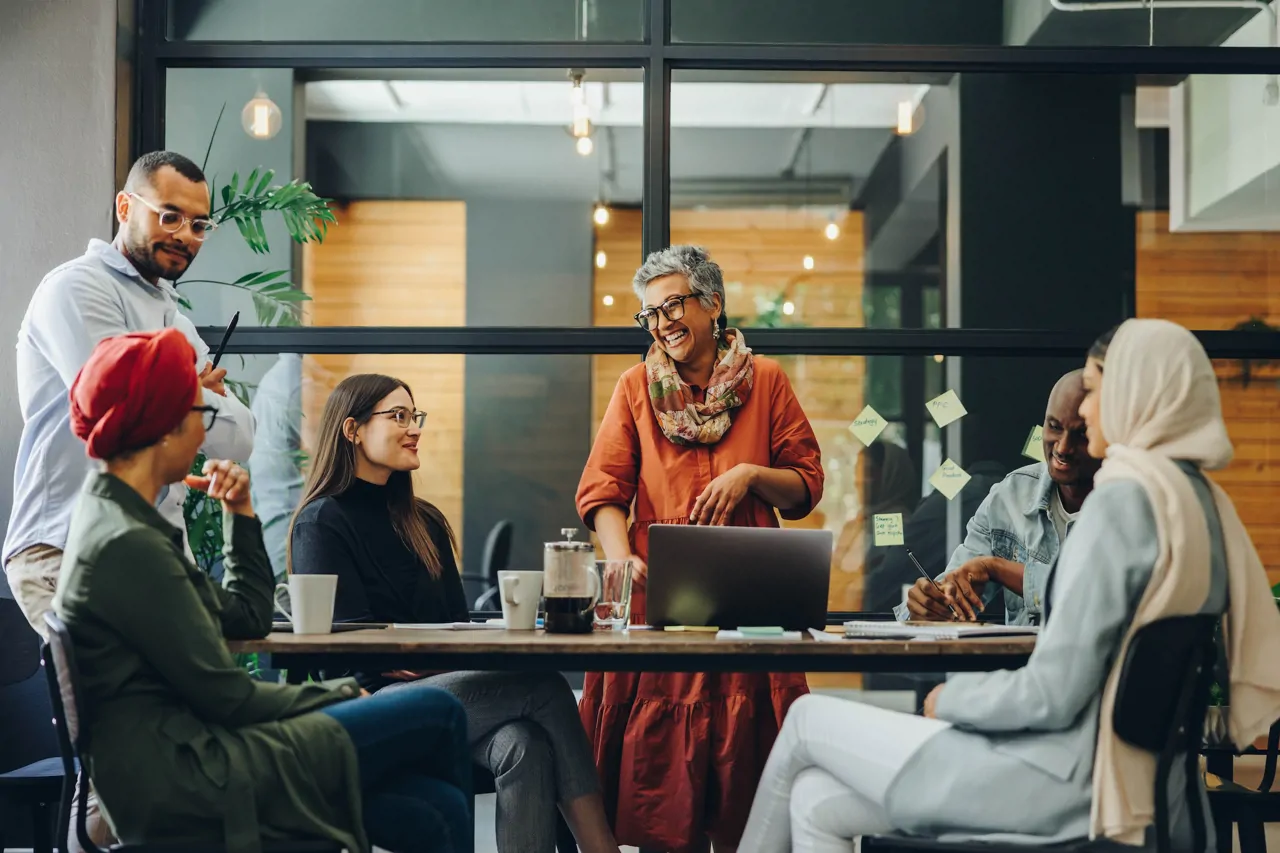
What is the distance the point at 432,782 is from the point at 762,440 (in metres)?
1.27

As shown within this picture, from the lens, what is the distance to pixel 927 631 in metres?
2.50

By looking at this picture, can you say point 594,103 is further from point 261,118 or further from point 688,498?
point 688,498

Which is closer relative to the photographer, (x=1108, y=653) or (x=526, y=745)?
(x=1108, y=653)

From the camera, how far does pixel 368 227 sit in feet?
15.4

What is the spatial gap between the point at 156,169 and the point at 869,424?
2.59 m

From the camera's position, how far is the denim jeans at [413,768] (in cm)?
227

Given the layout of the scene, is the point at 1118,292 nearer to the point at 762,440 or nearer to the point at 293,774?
the point at 762,440

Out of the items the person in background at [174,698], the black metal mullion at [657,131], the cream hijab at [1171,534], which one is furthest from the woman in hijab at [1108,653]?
the black metal mullion at [657,131]

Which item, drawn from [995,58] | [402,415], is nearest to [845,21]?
[995,58]

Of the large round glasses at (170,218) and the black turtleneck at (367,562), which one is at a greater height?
the large round glasses at (170,218)

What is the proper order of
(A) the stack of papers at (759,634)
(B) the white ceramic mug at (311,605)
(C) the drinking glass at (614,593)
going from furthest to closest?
1. (C) the drinking glass at (614,593)
2. (B) the white ceramic mug at (311,605)
3. (A) the stack of papers at (759,634)

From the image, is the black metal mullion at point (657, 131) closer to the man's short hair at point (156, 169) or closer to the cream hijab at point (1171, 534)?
the man's short hair at point (156, 169)

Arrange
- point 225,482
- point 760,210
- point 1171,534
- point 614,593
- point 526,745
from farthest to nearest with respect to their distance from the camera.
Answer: point 760,210 → point 526,745 → point 614,593 → point 225,482 → point 1171,534

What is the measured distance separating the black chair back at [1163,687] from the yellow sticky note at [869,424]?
263 centimetres
